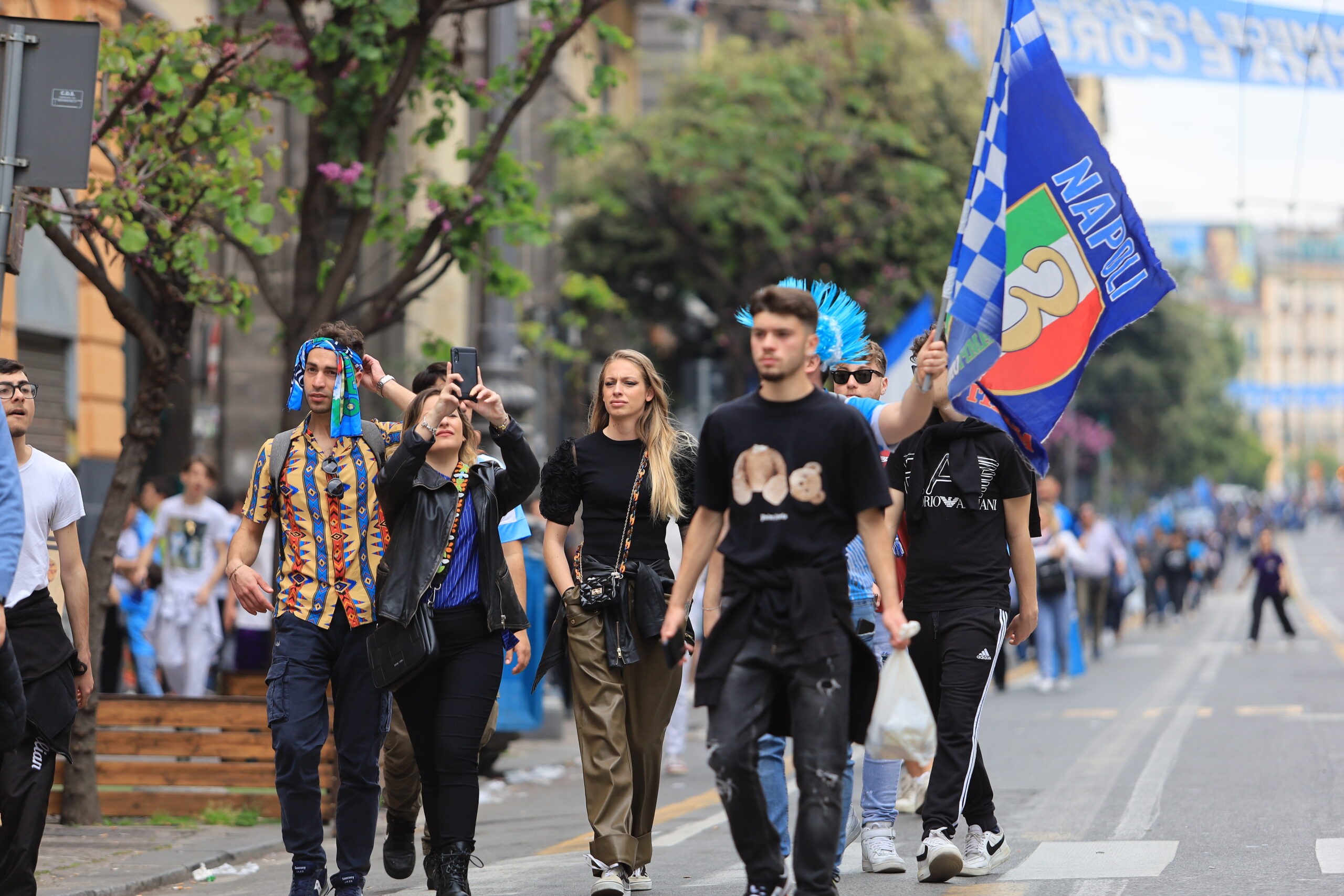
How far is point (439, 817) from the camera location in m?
6.14

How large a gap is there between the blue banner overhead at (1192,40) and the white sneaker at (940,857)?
33.1ft

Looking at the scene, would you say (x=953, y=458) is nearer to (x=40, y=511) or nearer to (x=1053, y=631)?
(x=40, y=511)

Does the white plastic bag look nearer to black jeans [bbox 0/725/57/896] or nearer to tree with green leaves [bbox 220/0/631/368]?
black jeans [bbox 0/725/57/896]


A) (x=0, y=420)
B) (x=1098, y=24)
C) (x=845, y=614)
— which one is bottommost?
(x=845, y=614)

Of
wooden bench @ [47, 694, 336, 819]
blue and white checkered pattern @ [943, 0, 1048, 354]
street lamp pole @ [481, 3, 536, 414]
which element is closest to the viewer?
blue and white checkered pattern @ [943, 0, 1048, 354]

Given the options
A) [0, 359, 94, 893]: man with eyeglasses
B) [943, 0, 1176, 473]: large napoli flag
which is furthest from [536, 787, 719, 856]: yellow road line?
[0, 359, 94, 893]: man with eyeglasses

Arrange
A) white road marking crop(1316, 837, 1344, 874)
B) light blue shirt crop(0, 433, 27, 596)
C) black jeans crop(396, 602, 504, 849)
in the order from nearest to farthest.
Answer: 1. light blue shirt crop(0, 433, 27, 596)
2. black jeans crop(396, 602, 504, 849)
3. white road marking crop(1316, 837, 1344, 874)

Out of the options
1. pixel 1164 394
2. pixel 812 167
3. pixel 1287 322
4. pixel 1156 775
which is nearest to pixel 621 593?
pixel 1156 775

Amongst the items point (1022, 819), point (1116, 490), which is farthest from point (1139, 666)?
point (1116, 490)

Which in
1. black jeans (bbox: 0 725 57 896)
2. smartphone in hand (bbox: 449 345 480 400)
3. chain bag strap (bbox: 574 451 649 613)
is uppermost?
smartphone in hand (bbox: 449 345 480 400)

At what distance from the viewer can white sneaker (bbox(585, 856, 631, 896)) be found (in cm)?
629

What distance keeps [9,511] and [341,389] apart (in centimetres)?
124

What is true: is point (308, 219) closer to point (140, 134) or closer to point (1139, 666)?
point (140, 134)

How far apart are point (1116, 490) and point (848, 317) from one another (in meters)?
63.5
